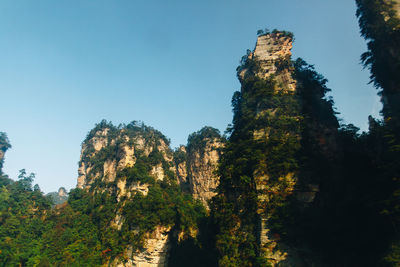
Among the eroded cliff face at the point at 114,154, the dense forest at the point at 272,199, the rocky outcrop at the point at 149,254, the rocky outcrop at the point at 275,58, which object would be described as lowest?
the rocky outcrop at the point at 149,254

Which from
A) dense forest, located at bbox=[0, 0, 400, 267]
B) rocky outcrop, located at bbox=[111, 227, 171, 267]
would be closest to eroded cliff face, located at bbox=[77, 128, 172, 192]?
dense forest, located at bbox=[0, 0, 400, 267]

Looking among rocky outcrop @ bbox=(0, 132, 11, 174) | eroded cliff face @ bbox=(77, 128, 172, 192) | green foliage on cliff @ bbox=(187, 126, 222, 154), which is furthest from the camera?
rocky outcrop @ bbox=(0, 132, 11, 174)

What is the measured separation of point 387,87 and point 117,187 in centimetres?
4059

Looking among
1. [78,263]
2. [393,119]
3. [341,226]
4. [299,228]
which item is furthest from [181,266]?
[393,119]

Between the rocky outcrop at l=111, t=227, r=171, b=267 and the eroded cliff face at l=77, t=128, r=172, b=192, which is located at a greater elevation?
the eroded cliff face at l=77, t=128, r=172, b=192

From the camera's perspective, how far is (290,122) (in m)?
21.5

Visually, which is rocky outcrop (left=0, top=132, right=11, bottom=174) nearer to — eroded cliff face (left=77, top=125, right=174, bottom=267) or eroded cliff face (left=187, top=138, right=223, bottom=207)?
eroded cliff face (left=77, top=125, right=174, bottom=267)

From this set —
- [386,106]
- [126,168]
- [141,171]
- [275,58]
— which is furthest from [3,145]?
[386,106]

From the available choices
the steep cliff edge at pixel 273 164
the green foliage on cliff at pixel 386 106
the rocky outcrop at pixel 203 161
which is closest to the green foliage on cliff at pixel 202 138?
the rocky outcrop at pixel 203 161

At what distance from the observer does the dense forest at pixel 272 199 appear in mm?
14711

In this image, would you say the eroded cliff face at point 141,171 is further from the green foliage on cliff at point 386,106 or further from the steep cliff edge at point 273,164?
the green foliage on cliff at point 386,106

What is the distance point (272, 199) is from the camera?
736 inches

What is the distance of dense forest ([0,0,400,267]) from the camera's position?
14711 millimetres

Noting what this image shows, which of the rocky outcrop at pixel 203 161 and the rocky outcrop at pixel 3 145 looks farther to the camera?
the rocky outcrop at pixel 3 145
